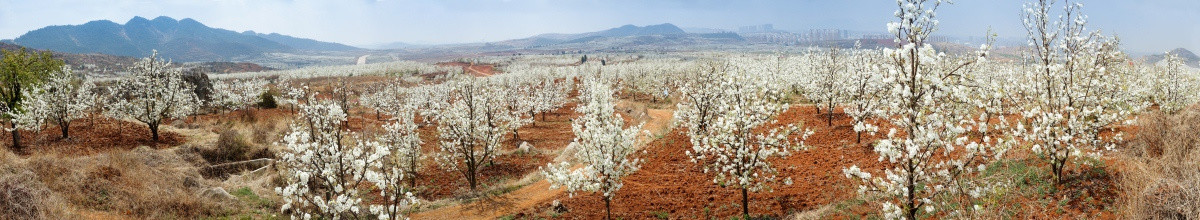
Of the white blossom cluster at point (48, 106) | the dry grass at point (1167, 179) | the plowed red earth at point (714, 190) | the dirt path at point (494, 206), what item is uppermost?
the white blossom cluster at point (48, 106)

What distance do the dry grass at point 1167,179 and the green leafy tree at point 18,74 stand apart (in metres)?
41.6

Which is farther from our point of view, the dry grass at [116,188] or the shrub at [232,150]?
the shrub at [232,150]

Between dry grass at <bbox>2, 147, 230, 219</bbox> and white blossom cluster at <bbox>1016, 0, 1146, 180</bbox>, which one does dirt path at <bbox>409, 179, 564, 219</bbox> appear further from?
white blossom cluster at <bbox>1016, 0, 1146, 180</bbox>

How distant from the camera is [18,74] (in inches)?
1112

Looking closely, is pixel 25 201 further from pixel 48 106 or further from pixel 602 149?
pixel 48 106

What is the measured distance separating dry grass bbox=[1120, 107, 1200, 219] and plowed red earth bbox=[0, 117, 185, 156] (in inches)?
1421

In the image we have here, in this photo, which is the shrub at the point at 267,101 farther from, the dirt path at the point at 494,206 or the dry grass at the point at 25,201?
the dirt path at the point at 494,206

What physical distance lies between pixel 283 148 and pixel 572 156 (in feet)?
53.6

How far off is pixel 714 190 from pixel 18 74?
36.3 m

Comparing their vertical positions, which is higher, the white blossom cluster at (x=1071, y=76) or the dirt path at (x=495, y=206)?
the white blossom cluster at (x=1071, y=76)

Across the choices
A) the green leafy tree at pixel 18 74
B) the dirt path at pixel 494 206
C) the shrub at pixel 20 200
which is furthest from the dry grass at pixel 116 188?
the green leafy tree at pixel 18 74

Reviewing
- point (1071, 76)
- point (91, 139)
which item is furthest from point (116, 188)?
point (1071, 76)

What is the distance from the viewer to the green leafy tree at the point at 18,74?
2748cm


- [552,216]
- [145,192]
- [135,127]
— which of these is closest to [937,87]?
[552,216]
